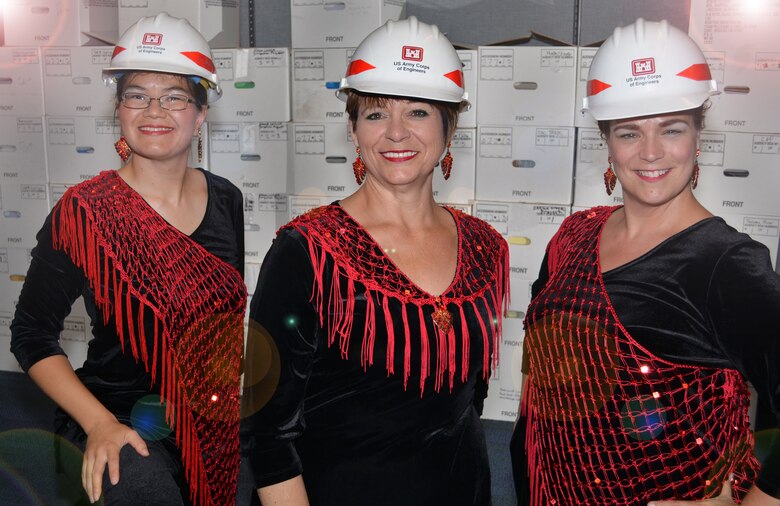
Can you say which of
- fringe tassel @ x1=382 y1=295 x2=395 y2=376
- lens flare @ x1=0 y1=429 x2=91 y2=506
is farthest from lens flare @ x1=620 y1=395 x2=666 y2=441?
lens flare @ x1=0 y1=429 x2=91 y2=506

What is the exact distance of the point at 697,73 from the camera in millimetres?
1372

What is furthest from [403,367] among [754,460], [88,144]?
[88,144]

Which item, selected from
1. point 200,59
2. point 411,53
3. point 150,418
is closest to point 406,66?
point 411,53

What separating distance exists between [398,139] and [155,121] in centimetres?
62

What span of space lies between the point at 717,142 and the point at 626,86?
59.3 inches

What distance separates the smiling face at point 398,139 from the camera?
143cm

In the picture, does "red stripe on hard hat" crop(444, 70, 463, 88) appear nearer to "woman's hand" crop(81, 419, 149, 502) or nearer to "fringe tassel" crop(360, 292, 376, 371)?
"fringe tassel" crop(360, 292, 376, 371)

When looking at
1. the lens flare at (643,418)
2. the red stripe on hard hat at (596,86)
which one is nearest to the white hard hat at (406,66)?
the red stripe on hard hat at (596,86)

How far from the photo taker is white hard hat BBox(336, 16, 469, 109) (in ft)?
4.68

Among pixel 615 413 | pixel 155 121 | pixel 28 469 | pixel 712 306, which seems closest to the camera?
pixel 712 306

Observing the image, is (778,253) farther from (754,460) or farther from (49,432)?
(49,432)

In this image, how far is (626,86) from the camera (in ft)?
4.55

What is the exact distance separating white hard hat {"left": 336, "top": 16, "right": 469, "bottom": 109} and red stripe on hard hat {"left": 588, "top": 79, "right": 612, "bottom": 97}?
241 mm

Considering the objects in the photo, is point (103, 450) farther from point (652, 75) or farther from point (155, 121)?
point (652, 75)
